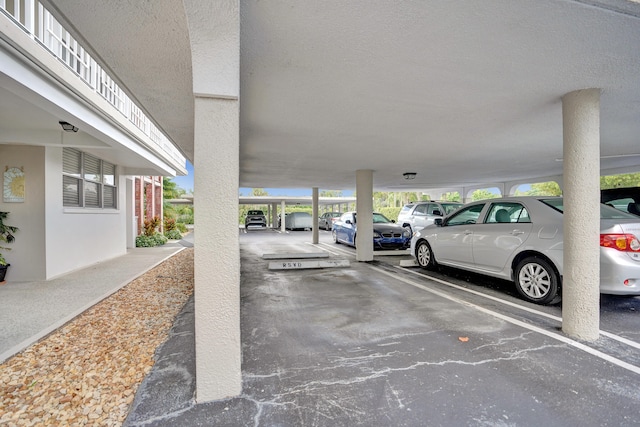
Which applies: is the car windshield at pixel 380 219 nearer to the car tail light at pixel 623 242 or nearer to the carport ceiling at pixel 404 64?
the carport ceiling at pixel 404 64

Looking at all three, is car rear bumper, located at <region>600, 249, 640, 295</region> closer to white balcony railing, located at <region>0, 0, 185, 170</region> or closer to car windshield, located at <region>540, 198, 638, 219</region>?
car windshield, located at <region>540, 198, 638, 219</region>

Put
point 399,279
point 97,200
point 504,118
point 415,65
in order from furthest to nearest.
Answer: point 97,200 → point 399,279 → point 504,118 → point 415,65

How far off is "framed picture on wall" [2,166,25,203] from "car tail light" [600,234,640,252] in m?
9.87

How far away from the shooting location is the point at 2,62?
3.13 meters

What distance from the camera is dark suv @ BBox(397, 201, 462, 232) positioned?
40.6ft

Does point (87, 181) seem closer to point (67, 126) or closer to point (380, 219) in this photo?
point (67, 126)

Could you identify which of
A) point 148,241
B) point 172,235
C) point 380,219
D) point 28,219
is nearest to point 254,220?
point 172,235

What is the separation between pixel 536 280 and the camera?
4.46 meters

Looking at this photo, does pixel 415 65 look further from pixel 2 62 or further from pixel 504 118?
pixel 2 62

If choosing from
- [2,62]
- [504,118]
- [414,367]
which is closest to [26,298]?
[2,62]

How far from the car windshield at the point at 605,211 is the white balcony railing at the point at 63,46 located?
261 inches

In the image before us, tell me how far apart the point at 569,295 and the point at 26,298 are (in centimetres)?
772

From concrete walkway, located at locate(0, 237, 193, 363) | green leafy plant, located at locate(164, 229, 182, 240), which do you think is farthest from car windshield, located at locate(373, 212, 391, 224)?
green leafy plant, located at locate(164, 229, 182, 240)

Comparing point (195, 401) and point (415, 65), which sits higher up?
point (415, 65)
